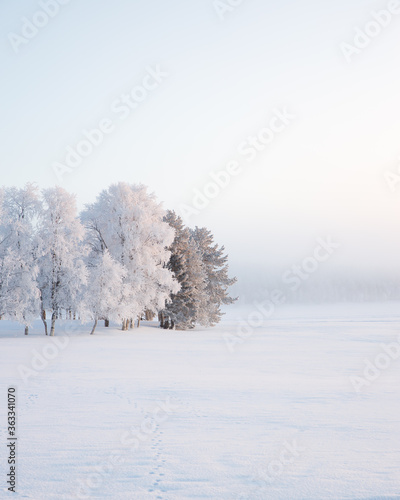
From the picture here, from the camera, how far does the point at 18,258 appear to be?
34.0m

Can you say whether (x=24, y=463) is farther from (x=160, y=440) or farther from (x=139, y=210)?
(x=139, y=210)

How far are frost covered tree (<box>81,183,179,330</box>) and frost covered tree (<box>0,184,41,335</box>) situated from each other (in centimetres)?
791

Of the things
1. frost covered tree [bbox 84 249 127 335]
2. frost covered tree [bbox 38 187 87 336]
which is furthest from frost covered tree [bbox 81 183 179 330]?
frost covered tree [bbox 38 187 87 336]

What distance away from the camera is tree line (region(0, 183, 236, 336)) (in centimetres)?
3469

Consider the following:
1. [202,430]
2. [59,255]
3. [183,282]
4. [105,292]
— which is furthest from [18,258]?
[202,430]

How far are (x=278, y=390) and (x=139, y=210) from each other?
98.7ft

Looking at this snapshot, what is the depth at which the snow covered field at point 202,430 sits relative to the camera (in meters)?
→ 6.89

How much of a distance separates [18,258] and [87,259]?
8.68m

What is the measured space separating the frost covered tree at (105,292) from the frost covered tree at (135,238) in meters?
3.01

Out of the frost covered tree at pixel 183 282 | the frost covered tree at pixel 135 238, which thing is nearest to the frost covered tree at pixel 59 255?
the frost covered tree at pixel 135 238

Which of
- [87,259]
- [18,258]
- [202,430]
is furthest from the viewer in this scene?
[87,259]

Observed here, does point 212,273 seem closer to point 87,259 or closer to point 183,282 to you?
point 183,282

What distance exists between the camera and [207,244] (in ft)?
200

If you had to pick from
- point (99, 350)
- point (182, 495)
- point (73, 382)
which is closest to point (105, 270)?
point (99, 350)
